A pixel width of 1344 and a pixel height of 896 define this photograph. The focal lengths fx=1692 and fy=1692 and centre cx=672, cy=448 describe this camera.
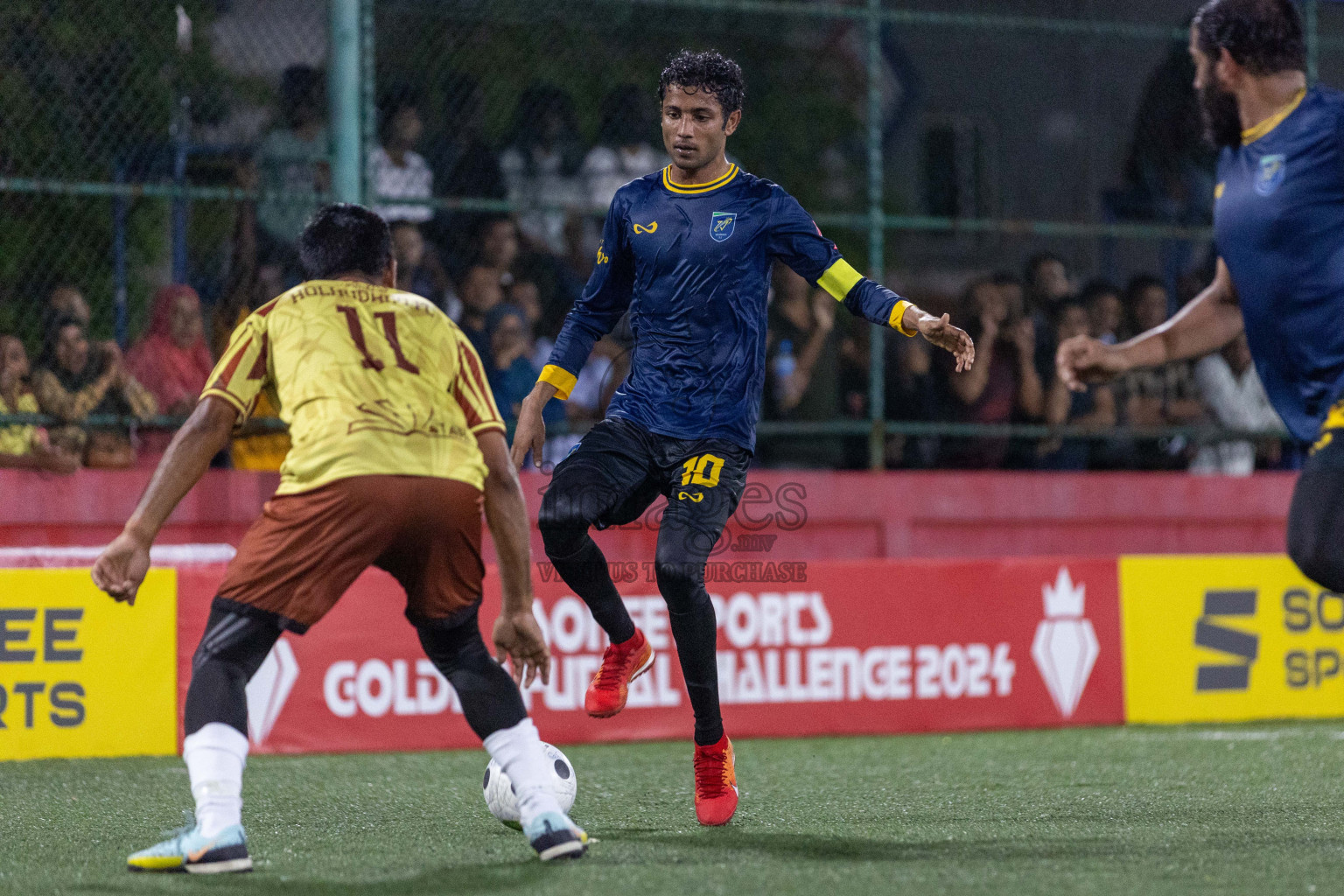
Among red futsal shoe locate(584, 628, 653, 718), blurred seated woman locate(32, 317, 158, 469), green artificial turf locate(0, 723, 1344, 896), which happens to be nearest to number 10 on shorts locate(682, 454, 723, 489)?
red futsal shoe locate(584, 628, 653, 718)

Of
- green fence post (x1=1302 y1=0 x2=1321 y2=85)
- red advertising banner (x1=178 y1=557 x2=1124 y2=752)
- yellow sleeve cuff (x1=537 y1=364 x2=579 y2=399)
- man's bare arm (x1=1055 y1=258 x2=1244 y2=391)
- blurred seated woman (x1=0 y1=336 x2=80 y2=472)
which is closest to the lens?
man's bare arm (x1=1055 y1=258 x2=1244 y2=391)

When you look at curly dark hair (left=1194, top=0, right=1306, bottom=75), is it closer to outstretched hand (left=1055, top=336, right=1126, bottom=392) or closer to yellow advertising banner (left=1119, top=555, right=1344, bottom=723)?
outstretched hand (left=1055, top=336, right=1126, bottom=392)

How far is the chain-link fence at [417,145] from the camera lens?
905 cm

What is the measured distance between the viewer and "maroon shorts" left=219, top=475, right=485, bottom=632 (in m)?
4.50

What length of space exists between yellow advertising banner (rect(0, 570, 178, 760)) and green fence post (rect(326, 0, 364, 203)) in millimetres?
2596

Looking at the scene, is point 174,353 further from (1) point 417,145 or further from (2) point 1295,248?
(2) point 1295,248

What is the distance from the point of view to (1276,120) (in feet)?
16.1

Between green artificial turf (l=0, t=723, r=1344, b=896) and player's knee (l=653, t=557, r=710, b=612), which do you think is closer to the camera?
green artificial turf (l=0, t=723, r=1344, b=896)

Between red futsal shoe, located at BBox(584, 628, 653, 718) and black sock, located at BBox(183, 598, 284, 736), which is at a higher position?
black sock, located at BBox(183, 598, 284, 736)

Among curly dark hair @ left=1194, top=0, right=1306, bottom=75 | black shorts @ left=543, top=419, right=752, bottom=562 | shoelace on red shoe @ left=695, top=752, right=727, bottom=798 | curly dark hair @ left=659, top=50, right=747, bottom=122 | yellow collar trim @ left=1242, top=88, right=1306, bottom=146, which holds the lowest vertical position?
shoelace on red shoe @ left=695, top=752, right=727, bottom=798

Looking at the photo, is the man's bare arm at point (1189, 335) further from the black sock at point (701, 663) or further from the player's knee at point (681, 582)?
the black sock at point (701, 663)

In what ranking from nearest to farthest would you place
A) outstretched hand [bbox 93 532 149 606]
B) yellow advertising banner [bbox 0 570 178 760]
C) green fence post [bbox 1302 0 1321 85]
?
1. outstretched hand [bbox 93 532 149 606]
2. yellow advertising banner [bbox 0 570 178 760]
3. green fence post [bbox 1302 0 1321 85]

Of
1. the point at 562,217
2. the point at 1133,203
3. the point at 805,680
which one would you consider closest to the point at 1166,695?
the point at 805,680

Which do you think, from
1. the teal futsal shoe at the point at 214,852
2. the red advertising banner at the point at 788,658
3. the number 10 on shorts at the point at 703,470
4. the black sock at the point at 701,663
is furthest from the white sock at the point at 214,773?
the red advertising banner at the point at 788,658
